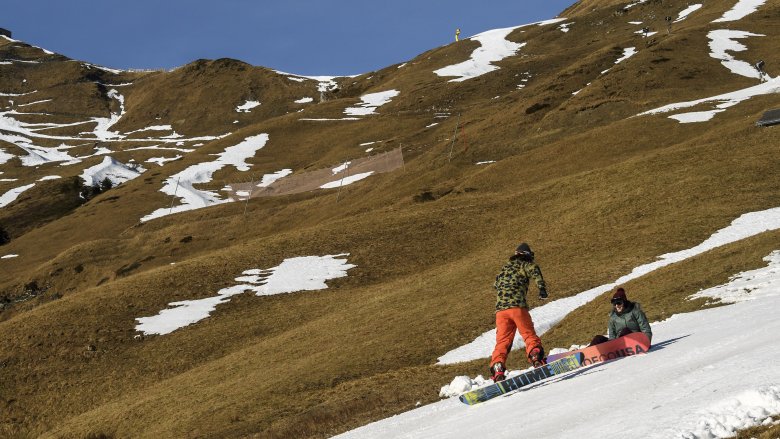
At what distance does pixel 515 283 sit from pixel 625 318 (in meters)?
2.95

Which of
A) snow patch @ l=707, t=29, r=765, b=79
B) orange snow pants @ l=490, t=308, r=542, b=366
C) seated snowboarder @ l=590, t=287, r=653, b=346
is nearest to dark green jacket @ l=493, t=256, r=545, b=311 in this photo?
orange snow pants @ l=490, t=308, r=542, b=366

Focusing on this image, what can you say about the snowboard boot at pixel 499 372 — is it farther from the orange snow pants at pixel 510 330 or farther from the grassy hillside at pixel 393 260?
the grassy hillside at pixel 393 260

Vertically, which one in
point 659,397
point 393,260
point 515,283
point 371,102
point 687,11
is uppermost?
point 687,11

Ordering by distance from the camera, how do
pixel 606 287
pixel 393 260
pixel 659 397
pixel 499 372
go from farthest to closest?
pixel 393 260 < pixel 606 287 < pixel 499 372 < pixel 659 397

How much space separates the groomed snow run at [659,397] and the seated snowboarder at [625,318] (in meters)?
0.69

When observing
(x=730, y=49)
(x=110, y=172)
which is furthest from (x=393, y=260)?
(x=110, y=172)

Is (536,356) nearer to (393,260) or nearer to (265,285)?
(393,260)

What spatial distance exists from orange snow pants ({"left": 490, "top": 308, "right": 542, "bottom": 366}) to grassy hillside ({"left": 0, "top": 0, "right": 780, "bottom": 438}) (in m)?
4.79

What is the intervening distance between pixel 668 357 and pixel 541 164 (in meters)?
55.8

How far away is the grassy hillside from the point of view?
1124 inches

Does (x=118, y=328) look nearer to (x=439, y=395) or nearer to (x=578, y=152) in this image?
(x=439, y=395)

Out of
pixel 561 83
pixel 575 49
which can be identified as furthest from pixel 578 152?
pixel 575 49

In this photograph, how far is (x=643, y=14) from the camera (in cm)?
17712

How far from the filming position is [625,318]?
17578 mm
